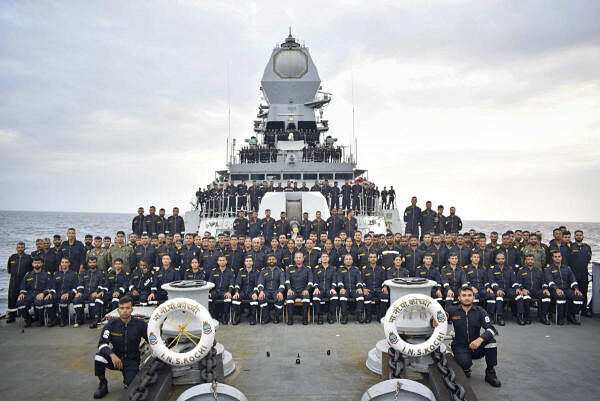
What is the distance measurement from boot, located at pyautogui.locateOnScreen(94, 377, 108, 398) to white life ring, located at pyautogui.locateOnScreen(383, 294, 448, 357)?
291 centimetres

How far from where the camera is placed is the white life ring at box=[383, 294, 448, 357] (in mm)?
3904

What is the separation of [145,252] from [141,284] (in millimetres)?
1032

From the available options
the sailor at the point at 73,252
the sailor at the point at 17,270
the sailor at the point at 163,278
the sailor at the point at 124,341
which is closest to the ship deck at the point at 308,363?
the sailor at the point at 124,341

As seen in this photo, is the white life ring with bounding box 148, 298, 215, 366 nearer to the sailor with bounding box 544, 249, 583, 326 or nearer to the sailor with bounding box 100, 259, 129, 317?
the sailor with bounding box 100, 259, 129, 317

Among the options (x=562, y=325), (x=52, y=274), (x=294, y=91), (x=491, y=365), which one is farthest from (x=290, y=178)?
(x=491, y=365)

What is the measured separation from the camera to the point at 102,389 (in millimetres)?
4207

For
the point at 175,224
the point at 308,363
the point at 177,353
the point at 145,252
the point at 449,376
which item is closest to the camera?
the point at 449,376

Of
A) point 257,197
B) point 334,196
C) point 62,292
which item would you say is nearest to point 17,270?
point 62,292

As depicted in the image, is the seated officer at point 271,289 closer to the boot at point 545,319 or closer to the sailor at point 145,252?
the sailor at point 145,252

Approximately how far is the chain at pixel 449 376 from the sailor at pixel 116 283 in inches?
214

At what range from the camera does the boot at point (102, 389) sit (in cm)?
418

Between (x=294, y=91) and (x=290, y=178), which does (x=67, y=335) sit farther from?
(x=294, y=91)

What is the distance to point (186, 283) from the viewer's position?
217 inches

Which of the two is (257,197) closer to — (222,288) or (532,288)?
(222,288)
